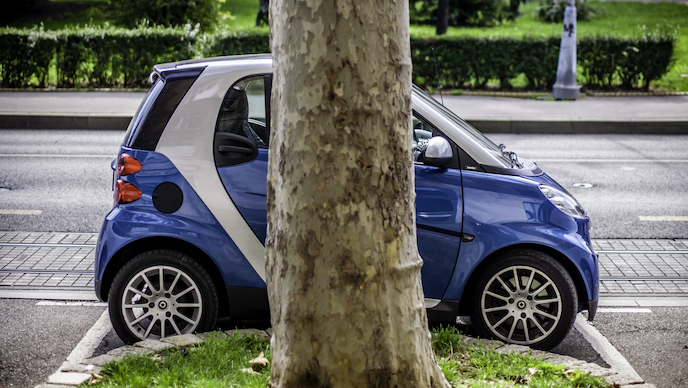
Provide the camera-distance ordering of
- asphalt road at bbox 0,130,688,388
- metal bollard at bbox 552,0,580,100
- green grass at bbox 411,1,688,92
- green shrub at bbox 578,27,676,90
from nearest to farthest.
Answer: asphalt road at bbox 0,130,688,388 → metal bollard at bbox 552,0,580,100 → green shrub at bbox 578,27,676,90 → green grass at bbox 411,1,688,92

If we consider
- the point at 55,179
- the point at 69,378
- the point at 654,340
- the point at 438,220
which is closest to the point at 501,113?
the point at 55,179

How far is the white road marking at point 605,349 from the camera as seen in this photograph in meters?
3.60

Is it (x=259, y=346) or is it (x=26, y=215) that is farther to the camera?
(x=26, y=215)

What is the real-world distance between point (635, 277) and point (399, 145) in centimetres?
384

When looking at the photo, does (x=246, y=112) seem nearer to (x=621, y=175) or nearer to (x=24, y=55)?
(x=621, y=175)

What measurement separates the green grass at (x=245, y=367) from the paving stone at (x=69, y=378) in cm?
8

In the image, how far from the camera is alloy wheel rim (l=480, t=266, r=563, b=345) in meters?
3.96

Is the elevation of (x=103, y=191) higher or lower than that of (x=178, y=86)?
lower

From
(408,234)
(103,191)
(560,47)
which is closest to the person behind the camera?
(408,234)

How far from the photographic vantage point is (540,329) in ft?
13.2

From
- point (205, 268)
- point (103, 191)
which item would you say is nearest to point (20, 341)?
point (205, 268)

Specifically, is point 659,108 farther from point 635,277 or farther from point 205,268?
point 205,268

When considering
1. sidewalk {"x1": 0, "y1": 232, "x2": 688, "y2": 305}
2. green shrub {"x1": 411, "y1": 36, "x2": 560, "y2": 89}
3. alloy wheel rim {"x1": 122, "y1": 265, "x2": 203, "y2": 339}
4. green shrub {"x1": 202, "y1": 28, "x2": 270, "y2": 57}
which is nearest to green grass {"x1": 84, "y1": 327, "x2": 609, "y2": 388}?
alloy wheel rim {"x1": 122, "y1": 265, "x2": 203, "y2": 339}

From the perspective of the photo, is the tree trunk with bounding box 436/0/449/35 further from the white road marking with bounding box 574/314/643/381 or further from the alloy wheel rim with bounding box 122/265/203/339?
the alloy wheel rim with bounding box 122/265/203/339
